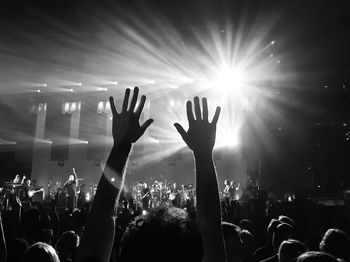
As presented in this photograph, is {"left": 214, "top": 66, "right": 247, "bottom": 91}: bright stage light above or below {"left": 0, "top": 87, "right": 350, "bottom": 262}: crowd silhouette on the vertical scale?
above

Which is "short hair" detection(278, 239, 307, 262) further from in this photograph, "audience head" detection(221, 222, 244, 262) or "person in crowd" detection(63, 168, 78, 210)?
"person in crowd" detection(63, 168, 78, 210)

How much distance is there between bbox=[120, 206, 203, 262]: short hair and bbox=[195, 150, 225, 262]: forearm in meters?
0.52

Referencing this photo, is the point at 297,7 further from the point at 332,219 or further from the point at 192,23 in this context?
the point at 332,219

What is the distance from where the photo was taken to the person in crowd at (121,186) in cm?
167

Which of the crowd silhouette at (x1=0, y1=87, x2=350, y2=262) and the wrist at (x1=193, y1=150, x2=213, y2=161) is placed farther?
the wrist at (x1=193, y1=150, x2=213, y2=161)

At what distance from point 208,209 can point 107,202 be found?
52cm

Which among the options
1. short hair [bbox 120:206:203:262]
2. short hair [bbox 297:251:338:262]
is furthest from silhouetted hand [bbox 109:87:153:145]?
short hair [bbox 297:251:338:262]

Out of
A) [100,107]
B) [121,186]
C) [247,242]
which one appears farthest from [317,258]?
[100,107]

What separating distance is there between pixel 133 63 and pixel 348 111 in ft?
27.3

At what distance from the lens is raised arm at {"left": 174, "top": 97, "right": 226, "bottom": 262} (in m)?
1.64

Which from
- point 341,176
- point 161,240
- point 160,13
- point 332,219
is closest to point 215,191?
point 161,240

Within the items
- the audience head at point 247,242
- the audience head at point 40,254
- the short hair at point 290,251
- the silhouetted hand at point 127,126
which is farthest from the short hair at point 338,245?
the audience head at point 40,254

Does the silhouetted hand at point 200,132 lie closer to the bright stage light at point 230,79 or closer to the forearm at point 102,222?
the forearm at point 102,222

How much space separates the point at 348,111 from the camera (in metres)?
12.2
